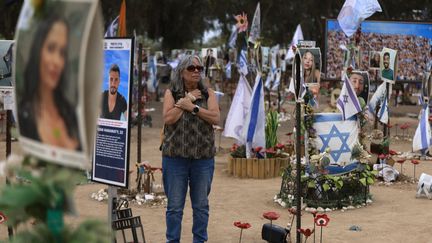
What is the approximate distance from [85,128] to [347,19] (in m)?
8.25

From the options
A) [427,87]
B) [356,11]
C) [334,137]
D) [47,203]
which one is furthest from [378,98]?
[47,203]

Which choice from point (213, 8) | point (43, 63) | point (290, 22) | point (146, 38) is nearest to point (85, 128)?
point (43, 63)

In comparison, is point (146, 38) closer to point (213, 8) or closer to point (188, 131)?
point (213, 8)

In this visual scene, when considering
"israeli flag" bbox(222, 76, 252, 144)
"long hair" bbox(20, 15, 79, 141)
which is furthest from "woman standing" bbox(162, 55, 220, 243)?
"israeli flag" bbox(222, 76, 252, 144)

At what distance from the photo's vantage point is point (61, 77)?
2053 millimetres

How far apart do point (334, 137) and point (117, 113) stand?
3.78 meters

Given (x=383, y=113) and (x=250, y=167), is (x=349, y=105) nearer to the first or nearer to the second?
(x=250, y=167)

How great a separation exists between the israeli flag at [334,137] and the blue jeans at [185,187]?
9.73 ft

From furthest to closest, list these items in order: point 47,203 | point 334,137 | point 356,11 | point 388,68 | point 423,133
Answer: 1. point 423,133
2. point 388,68
3. point 356,11
4. point 334,137
5. point 47,203

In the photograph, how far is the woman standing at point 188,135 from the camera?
5.16 meters

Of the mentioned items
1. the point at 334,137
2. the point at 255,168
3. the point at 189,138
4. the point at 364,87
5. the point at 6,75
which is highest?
the point at 6,75

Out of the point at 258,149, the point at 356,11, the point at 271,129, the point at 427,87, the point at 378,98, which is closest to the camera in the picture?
the point at 356,11

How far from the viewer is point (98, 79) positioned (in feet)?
6.86

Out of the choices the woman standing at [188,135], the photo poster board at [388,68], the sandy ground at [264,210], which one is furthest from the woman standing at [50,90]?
the photo poster board at [388,68]
